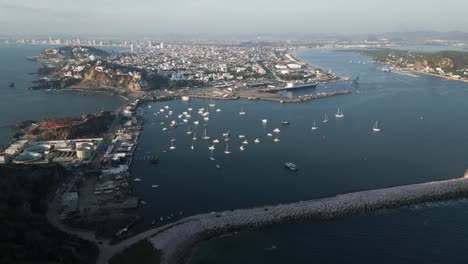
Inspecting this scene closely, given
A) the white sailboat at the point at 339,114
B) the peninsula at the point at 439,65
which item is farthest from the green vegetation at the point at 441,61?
the white sailboat at the point at 339,114

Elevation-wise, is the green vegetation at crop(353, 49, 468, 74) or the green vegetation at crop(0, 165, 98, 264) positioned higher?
the green vegetation at crop(353, 49, 468, 74)

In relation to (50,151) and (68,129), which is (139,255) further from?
(68,129)

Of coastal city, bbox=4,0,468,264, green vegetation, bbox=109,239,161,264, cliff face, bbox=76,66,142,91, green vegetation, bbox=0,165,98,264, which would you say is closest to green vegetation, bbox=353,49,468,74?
coastal city, bbox=4,0,468,264

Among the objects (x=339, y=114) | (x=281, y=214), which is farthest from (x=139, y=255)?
(x=339, y=114)

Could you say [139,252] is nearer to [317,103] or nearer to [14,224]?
[14,224]

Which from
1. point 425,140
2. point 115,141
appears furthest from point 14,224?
point 425,140

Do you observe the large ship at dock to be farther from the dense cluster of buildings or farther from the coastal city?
the dense cluster of buildings
